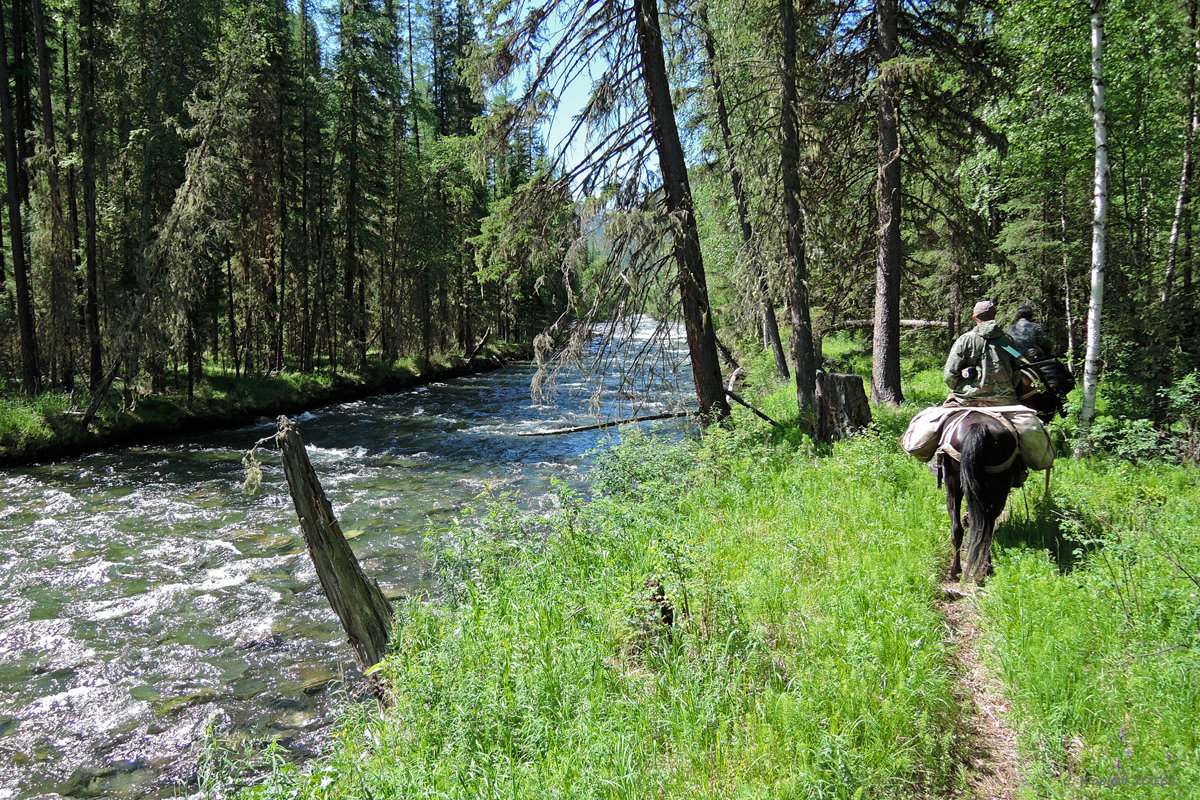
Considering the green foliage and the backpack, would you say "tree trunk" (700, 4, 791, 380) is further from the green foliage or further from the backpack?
the green foliage

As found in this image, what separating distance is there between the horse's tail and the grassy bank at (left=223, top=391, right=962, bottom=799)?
0.32m

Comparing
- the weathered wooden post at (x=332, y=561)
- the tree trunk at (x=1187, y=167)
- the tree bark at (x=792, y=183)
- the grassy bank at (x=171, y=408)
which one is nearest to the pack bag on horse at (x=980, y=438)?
the tree bark at (x=792, y=183)

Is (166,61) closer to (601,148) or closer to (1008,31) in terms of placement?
(601,148)

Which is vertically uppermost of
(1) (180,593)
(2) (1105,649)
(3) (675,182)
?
(3) (675,182)

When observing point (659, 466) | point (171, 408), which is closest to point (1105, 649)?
point (659, 466)

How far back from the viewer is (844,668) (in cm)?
347

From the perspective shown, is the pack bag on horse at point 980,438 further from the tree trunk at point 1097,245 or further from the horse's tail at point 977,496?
the tree trunk at point 1097,245

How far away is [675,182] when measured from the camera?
9219mm

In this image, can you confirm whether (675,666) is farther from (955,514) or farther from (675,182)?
(675,182)

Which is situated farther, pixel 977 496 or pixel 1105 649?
pixel 977 496

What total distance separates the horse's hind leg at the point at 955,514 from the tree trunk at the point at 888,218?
6.40 meters

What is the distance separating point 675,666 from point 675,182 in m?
7.46

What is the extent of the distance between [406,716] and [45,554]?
808cm

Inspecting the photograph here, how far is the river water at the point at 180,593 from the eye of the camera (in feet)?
16.2
